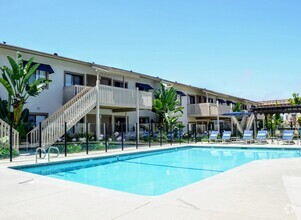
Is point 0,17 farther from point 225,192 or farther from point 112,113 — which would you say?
point 225,192

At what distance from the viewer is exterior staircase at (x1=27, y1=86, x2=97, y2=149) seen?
15742 millimetres

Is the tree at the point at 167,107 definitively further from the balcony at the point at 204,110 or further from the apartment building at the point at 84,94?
the balcony at the point at 204,110

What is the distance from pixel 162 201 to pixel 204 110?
1039 inches

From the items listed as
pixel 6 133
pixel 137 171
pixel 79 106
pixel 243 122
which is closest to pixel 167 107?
pixel 79 106

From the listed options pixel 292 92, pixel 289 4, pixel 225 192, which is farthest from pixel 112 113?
pixel 292 92

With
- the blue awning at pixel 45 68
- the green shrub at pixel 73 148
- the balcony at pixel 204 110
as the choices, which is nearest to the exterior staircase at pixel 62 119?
the green shrub at pixel 73 148

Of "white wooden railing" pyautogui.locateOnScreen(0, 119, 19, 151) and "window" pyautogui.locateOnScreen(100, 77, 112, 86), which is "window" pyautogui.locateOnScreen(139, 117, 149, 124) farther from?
"white wooden railing" pyautogui.locateOnScreen(0, 119, 19, 151)

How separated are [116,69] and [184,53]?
5637 millimetres

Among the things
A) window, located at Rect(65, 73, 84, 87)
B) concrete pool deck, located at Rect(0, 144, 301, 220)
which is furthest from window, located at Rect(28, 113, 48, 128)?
concrete pool deck, located at Rect(0, 144, 301, 220)

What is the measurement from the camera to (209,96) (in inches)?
1441

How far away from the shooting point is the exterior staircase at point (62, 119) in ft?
51.6

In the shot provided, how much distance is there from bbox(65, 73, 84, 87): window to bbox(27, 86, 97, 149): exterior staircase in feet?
6.69

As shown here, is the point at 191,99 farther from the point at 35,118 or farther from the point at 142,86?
the point at 35,118

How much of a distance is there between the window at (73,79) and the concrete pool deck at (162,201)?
13.3 metres
